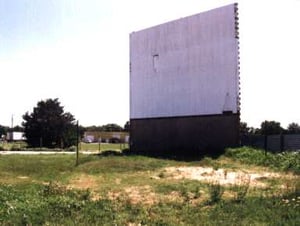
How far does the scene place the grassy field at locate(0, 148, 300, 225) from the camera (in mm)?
10250

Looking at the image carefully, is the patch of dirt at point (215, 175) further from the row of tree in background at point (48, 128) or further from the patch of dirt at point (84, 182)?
the row of tree in background at point (48, 128)

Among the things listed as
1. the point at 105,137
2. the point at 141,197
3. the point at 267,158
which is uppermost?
the point at 105,137

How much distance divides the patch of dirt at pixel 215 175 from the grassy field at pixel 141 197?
36 mm

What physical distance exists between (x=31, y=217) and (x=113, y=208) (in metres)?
1.93

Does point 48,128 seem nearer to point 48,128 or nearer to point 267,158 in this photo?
point 48,128

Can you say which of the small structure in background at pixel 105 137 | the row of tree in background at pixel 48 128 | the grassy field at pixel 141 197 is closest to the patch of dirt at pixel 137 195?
the grassy field at pixel 141 197

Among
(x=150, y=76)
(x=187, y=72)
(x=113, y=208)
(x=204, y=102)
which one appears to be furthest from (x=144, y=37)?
(x=113, y=208)

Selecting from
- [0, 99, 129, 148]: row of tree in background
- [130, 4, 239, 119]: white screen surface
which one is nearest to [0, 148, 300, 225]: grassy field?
[130, 4, 239, 119]: white screen surface

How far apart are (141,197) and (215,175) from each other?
22.9 ft

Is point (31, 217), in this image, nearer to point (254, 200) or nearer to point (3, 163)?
point (254, 200)

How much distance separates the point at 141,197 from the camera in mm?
14156

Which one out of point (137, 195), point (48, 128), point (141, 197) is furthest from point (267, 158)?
point (48, 128)

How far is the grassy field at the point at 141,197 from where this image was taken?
10.2 meters

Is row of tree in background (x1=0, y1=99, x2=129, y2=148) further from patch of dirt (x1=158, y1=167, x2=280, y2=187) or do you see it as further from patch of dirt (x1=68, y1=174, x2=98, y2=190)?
patch of dirt (x1=68, y1=174, x2=98, y2=190)
